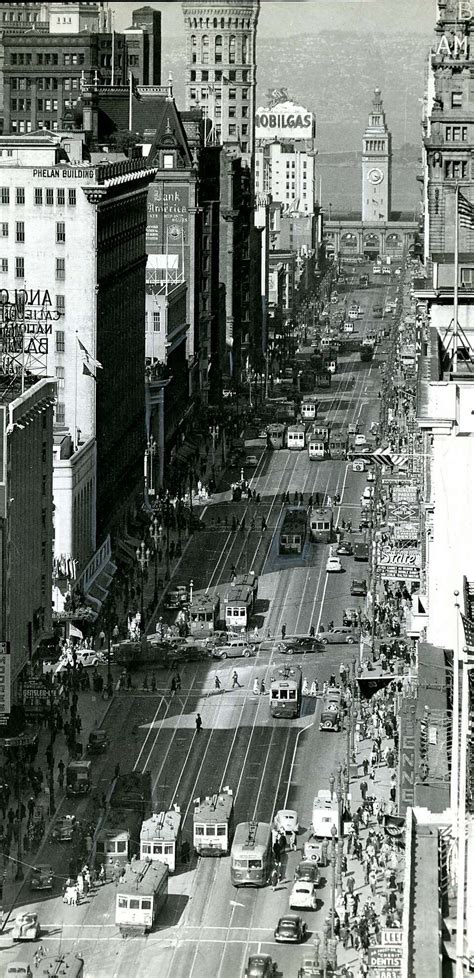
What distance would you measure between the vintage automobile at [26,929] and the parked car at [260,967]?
24.3 ft

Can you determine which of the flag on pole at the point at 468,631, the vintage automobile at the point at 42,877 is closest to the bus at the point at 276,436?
the vintage automobile at the point at 42,877

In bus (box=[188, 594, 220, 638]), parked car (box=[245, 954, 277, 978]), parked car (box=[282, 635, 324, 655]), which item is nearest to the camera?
parked car (box=[245, 954, 277, 978])

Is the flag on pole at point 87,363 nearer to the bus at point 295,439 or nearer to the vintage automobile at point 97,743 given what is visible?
the vintage automobile at point 97,743

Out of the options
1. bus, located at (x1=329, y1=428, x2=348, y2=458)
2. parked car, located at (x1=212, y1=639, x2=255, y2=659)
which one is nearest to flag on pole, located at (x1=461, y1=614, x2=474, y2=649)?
parked car, located at (x1=212, y1=639, x2=255, y2=659)

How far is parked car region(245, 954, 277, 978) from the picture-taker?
63.5 meters

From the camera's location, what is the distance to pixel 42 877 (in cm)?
7262

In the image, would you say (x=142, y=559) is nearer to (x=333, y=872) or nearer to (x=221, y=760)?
(x=221, y=760)

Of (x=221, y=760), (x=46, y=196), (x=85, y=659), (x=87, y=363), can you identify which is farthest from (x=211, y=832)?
(x=46, y=196)

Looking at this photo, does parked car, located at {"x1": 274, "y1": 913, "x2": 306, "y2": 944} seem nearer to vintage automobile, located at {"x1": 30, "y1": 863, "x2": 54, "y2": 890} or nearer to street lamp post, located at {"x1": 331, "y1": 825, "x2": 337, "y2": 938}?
street lamp post, located at {"x1": 331, "y1": 825, "x2": 337, "y2": 938}

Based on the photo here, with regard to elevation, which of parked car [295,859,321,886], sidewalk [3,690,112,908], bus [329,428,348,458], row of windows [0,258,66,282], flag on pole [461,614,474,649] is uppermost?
row of windows [0,258,66,282]

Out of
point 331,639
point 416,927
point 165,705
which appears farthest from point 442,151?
point 416,927

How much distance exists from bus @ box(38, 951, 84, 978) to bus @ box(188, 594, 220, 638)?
149ft

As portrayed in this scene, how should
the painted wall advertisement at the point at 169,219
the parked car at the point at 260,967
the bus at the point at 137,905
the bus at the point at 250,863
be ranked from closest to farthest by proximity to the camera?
the parked car at the point at 260,967 → the bus at the point at 137,905 → the bus at the point at 250,863 → the painted wall advertisement at the point at 169,219

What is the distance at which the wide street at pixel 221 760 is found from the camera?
2665 inches
